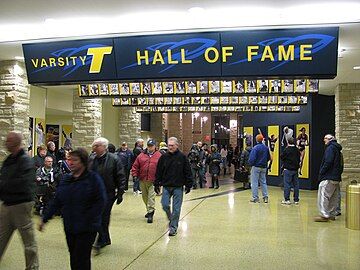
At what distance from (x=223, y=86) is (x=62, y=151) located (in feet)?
13.8

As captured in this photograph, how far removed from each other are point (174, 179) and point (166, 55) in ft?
6.83

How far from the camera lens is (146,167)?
792cm

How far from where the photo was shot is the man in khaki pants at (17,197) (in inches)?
161

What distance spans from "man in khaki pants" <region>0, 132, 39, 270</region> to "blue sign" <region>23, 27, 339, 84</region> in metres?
2.33

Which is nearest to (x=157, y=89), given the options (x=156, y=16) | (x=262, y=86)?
(x=262, y=86)

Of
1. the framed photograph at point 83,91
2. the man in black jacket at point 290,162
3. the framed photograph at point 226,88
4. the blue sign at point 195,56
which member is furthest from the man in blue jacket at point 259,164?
the blue sign at point 195,56

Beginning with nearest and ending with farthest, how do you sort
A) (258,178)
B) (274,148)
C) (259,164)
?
(259,164) < (258,178) < (274,148)

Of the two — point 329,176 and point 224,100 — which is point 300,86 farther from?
point 224,100

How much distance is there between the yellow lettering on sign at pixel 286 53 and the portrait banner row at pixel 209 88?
2.56m

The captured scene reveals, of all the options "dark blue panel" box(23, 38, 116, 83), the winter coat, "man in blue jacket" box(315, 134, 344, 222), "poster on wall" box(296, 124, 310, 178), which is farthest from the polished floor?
"poster on wall" box(296, 124, 310, 178)

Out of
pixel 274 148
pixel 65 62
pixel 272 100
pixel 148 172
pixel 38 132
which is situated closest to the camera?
pixel 65 62

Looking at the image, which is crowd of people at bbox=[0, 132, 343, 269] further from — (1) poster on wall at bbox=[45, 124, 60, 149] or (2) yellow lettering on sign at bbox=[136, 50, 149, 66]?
(1) poster on wall at bbox=[45, 124, 60, 149]

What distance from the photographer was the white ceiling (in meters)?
5.46

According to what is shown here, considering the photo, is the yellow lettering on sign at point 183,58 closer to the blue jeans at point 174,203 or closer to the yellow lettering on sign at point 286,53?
the yellow lettering on sign at point 286,53
